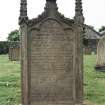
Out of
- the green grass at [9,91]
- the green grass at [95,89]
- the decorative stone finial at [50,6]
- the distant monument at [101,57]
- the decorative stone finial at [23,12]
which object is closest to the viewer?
the decorative stone finial at [23,12]

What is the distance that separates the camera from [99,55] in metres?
24.8

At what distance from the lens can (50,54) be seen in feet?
39.6

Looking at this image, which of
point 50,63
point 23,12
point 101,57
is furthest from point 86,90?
point 101,57

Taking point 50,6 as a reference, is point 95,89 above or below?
below

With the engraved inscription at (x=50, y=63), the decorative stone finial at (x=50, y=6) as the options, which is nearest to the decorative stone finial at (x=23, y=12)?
the engraved inscription at (x=50, y=63)

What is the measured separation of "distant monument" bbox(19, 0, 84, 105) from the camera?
12.0 meters

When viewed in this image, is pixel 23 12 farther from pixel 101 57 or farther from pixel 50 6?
pixel 101 57

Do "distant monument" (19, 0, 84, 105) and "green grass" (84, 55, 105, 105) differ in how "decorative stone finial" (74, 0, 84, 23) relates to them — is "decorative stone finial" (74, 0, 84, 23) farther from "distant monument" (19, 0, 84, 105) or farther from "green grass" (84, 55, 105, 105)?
"green grass" (84, 55, 105, 105)

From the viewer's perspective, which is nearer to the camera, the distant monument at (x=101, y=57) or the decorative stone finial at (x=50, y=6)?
the decorative stone finial at (x=50, y=6)

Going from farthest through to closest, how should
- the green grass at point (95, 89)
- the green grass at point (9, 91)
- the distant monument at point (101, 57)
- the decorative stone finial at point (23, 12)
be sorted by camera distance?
1. the distant monument at point (101, 57)
2. the green grass at point (95, 89)
3. the green grass at point (9, 91)
4. the decorative stone finial at point (23, 12)

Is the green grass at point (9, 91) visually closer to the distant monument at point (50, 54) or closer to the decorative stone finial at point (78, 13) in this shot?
the distant monument at point (50, 54)

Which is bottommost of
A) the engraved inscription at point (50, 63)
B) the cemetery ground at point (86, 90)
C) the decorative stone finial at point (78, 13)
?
the cemetery ground at point (86, 90)

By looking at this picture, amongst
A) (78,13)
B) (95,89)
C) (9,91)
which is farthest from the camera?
(95,89)

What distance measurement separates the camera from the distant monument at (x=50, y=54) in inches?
472
